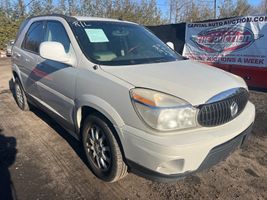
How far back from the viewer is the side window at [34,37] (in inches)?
176

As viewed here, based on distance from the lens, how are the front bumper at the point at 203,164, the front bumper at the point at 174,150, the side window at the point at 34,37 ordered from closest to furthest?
1. the front bumper at the point at 174,150
2. the front bumper at the point at 203,164
3. the side window at the point at 34,37

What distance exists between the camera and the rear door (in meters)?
3.40

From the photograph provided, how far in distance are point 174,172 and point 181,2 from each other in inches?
1372

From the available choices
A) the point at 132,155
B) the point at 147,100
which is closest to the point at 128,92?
the point at 147,100

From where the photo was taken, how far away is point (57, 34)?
12.7 feet

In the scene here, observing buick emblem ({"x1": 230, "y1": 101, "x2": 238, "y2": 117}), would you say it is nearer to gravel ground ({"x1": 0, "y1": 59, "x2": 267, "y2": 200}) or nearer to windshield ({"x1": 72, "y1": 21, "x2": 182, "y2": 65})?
gravel ground ({"x1": 0, "y1": 59, "x2": 267, "y2": 200})

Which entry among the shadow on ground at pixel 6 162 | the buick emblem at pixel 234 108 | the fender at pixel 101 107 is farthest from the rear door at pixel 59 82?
the buick emblem at pixel 234 108

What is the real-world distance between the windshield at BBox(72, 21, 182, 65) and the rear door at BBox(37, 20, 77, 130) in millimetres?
227

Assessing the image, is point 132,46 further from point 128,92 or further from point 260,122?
point 260,122

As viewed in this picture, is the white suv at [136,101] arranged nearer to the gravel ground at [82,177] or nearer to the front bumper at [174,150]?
the front bumper at [174,150]

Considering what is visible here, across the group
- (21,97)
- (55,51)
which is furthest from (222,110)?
(21,97)

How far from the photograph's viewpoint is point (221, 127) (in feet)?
8.78

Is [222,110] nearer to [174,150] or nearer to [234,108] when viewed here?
[234,108]

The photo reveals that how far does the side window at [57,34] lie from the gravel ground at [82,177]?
1.46 m
